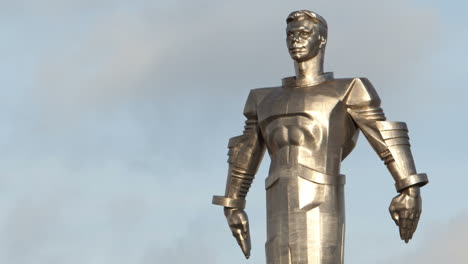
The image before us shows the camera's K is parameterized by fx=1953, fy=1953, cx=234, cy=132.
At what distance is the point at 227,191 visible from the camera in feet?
83.5

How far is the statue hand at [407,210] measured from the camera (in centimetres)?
2417

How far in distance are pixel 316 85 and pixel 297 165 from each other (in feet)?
3.67

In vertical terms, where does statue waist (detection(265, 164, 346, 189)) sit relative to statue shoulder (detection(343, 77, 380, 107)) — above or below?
below

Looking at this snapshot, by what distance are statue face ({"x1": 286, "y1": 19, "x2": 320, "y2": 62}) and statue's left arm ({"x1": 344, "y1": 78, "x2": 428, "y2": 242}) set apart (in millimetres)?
698

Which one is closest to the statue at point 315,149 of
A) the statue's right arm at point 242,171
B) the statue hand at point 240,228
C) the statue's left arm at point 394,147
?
the statue's left arm at point 394,147

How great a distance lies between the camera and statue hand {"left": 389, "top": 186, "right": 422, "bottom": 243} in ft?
79.3

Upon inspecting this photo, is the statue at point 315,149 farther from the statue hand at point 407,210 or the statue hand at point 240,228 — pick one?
the statue hand at point 240,228

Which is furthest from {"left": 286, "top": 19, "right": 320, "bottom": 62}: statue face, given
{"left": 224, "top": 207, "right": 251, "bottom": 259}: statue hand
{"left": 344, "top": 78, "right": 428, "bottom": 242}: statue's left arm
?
{"left": 224, "top": 207, "right": 251, "bottom": 259}: statue hand

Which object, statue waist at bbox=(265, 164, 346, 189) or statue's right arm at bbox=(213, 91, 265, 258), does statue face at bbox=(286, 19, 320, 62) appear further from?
statue waist at bbox=(265, 164, 346, 189)

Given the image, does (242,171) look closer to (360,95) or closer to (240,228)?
(240,228)

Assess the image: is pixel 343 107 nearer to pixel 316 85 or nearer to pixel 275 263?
pixel 316 85

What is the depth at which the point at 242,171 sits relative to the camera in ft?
83.2

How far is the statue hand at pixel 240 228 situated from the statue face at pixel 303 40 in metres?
2.17

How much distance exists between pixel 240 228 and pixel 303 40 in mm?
2578
